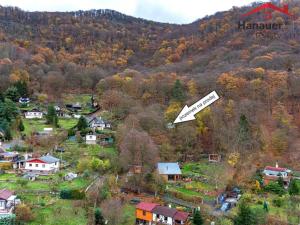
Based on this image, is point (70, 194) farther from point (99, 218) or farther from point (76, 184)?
point (99, 218)

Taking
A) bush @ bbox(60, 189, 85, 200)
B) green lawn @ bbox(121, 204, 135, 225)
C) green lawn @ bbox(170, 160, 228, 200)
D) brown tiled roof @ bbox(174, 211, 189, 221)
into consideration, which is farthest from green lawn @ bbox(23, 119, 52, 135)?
brown tiled roof @ bbox(174, 211, 189, 221)

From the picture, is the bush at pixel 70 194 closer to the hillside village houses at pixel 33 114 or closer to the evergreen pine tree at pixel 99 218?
the evergreen pine tree at pixel 99 218

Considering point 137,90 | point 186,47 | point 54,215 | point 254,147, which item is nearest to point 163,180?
point 54,215

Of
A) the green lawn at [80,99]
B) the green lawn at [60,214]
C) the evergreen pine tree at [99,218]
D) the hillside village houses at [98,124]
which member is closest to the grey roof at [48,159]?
the green lawn at [60,214]

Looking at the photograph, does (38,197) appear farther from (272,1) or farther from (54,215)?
(272,1)

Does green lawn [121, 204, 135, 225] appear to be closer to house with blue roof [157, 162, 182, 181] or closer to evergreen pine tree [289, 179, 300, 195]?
house with blue roof [157, 162, 182, 181]

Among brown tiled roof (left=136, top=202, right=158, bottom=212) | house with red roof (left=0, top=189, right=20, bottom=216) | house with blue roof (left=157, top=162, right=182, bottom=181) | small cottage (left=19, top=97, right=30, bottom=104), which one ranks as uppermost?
small cottage (left=19, top=97, right=30, bottom=104)
